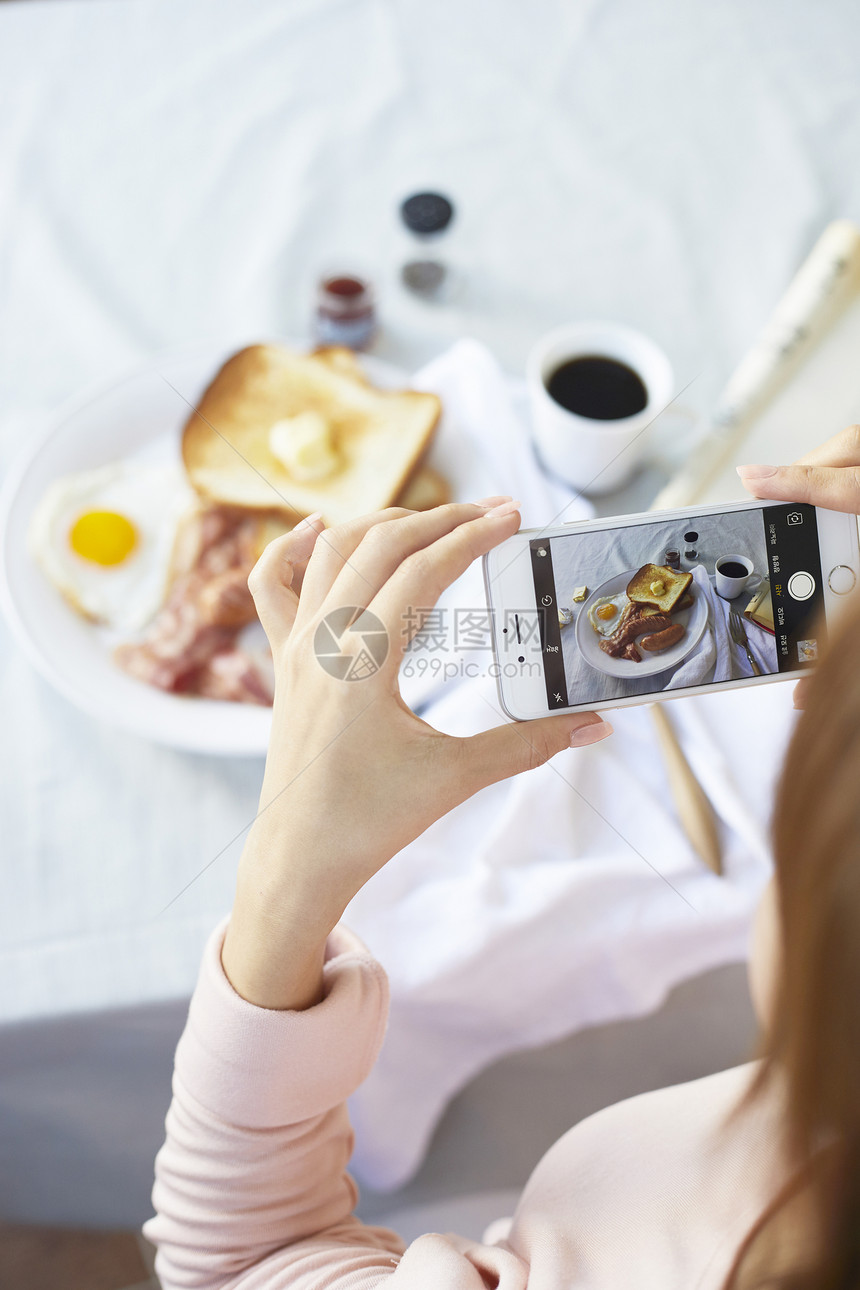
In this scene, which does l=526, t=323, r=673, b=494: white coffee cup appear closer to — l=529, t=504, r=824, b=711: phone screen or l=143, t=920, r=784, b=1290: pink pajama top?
l=529, t=504, r=824, b=711: phone screen

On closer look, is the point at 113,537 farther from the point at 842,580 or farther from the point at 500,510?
the point at 842,580

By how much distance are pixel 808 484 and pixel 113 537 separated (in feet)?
1.35

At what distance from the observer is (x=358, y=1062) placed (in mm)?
359

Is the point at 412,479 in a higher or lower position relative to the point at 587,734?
higher

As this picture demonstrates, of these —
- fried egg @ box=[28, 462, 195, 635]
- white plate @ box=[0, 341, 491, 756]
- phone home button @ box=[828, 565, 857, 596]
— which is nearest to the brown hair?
phone home button @ box=[828, 565, 857, 596]

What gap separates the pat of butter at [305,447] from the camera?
580mm

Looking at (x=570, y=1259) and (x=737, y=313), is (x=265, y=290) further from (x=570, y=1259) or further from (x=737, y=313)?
(x=570, y=1259)

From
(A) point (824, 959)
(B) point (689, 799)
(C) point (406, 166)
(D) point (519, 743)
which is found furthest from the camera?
(C) point (406, 166)

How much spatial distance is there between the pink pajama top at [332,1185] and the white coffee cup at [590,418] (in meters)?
0.33

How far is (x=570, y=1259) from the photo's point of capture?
13.1 inches

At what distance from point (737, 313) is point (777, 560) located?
362 mm

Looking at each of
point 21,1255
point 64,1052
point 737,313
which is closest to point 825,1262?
point 64,1052

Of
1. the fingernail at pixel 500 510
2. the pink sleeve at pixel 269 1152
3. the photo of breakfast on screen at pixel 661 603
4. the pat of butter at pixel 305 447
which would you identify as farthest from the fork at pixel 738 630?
the pat of butter at pixel 305 447

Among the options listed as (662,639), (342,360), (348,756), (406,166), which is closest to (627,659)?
(662,639)
